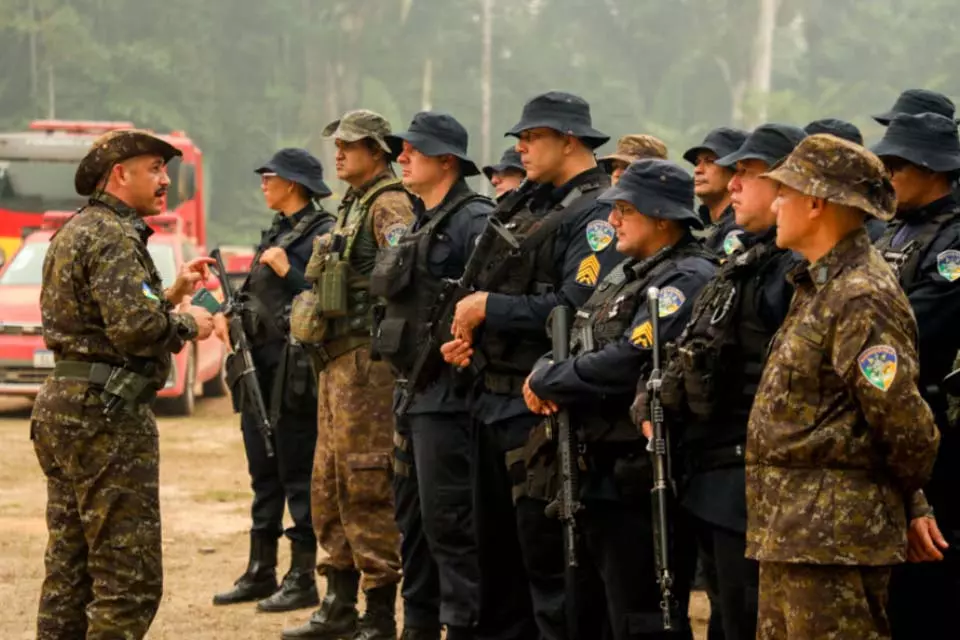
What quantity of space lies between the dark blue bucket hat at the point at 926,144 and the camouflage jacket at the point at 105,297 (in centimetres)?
275

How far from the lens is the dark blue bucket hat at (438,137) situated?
7.04m

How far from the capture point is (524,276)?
6.40 m

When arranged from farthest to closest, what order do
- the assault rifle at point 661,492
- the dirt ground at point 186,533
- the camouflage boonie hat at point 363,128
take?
1. the dirt ground at point 186,533
2. the camouflage boonie hat at point 363,128
3. the assault rifle at point 661,492

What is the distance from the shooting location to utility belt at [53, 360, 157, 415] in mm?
6359

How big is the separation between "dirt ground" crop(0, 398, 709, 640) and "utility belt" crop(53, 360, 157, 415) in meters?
1.84

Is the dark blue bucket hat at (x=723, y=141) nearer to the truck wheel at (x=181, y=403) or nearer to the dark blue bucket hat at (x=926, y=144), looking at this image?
the dark blue bucket hat at (x=926, y=144)

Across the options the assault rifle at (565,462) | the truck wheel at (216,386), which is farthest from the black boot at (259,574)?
the truck wheel at (216,386)

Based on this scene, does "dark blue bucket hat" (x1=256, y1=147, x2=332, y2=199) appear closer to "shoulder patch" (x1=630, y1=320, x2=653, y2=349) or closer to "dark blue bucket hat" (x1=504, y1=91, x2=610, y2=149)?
"dark blue bucket hat" (x1=504, y1=91, x2=610, y2=149)

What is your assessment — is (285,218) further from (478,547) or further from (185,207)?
(185,207)

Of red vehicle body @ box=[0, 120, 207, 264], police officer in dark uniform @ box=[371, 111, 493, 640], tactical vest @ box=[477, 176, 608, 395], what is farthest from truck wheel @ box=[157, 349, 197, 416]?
tactical vest @ box=[477, 176, 608, 395]

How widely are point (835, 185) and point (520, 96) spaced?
49916 mm

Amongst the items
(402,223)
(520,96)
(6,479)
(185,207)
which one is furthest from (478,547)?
(520,96)

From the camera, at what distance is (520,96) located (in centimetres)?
5400

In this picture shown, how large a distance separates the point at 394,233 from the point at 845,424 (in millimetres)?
3366
